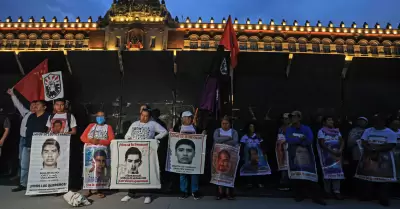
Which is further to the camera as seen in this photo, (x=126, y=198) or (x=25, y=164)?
(x=25, y=164)

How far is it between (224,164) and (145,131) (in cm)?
180

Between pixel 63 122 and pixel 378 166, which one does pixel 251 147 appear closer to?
pixel 378 166

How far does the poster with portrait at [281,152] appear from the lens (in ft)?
22.4

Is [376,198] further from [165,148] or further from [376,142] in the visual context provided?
[165,148]

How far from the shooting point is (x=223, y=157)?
5871 millimetres

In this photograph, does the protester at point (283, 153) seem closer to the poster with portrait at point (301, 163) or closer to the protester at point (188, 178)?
the poster with portrait at point (301, 163)

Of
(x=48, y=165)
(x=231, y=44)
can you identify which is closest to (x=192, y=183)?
(x=48, y=165)

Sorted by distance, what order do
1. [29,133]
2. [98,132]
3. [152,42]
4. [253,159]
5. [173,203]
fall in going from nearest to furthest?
[173,203], [98,132], [29,133], [253,159], [152,42]

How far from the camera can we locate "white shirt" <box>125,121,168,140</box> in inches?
228

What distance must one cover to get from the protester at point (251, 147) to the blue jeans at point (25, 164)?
4939 mm

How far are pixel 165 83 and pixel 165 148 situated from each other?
6.66 feet

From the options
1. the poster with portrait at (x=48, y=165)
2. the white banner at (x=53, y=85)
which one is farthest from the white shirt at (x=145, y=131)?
the white banner at (x=53, y=85)

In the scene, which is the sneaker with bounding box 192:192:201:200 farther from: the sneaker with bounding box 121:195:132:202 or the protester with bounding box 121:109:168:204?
the sneaker with bounding box 121:195:132:202

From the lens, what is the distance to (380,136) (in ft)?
19.3
